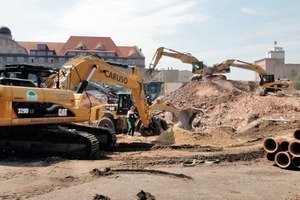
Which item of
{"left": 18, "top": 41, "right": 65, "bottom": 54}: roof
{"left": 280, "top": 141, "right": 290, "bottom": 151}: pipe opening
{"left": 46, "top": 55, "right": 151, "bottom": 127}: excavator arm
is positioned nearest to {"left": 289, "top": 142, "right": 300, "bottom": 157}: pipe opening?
{"left": 280, "top": 141, "right": 290, "bottom": 151}: pipe opening

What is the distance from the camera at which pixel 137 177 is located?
27.1ft

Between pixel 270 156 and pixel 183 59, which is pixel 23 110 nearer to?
pixel 270 156

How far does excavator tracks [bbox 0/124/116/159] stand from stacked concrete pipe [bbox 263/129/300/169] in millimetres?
4372

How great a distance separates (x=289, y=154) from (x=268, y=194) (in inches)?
108

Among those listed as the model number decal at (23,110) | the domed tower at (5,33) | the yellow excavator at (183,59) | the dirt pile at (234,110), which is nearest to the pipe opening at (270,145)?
the dirt pile at (234,110)

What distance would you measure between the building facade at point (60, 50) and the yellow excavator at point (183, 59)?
4353 centimetres

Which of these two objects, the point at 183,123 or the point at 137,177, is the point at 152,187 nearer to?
the point at 137,177

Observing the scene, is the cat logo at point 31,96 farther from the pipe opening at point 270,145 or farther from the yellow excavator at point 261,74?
the yellow excavator at point 261,74

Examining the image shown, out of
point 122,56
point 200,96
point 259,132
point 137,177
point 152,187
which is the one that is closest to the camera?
point 152,187

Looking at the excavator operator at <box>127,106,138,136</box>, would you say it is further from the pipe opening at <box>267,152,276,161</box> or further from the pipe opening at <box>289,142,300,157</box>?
the pipe opening at <box>289,142,300,157</box>

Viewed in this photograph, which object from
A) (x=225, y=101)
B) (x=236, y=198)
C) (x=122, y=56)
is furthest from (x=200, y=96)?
(x=122, y=56)

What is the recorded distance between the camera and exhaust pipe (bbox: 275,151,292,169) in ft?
31.6

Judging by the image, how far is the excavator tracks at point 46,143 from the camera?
1032 cm

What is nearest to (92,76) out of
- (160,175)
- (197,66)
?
(160,175)
